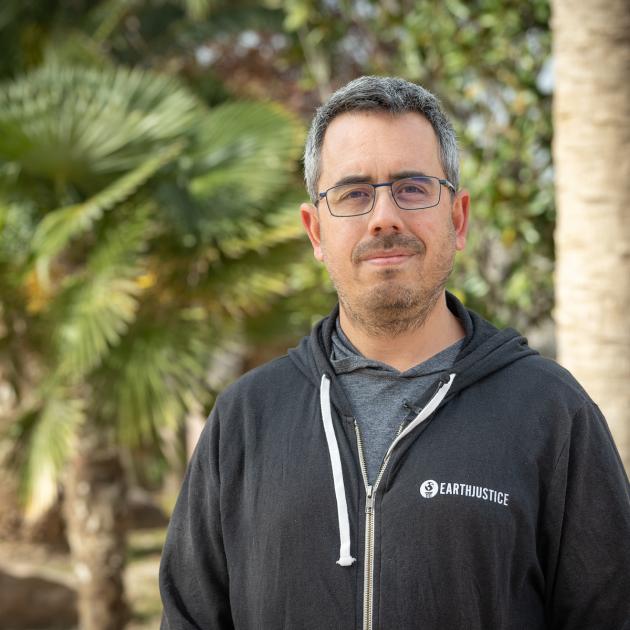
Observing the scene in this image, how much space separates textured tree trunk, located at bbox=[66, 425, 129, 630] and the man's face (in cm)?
478

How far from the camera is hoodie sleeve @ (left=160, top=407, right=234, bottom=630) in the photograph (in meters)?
→ 2.10

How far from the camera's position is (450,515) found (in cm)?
183

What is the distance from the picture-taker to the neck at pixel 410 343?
80.7 inches

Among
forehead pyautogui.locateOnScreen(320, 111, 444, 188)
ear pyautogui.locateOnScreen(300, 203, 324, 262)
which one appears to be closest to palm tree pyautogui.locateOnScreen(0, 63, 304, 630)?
ear pyautogui.locateOnScreen(300, 203, 324, 262)

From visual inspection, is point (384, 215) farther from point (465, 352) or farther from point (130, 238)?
A: point (130, 238)

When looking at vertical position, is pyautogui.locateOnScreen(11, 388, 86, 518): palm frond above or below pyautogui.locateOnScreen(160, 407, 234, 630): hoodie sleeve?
above

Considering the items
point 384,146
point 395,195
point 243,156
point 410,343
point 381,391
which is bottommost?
point 381,391

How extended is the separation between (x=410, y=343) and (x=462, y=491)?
0.35 meters

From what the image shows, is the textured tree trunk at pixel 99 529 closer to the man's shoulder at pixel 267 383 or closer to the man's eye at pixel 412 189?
the man's shoulder at pixel 267 383

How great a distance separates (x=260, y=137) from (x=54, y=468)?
99.3 inches

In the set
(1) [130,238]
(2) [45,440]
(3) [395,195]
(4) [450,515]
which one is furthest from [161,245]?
(4) [450,515]

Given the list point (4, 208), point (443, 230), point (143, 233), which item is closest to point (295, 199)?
point (143, 233)

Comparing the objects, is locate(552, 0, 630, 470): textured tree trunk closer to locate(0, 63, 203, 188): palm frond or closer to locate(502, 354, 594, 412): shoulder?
locate(502, 354, 594, 412): shoulder

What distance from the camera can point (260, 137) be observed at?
6.55 metres
